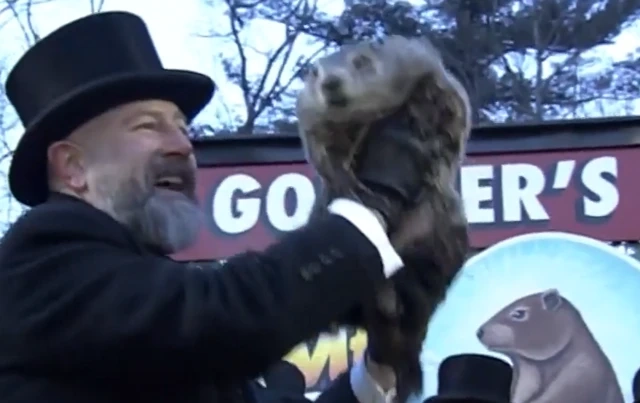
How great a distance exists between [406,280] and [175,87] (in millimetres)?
527

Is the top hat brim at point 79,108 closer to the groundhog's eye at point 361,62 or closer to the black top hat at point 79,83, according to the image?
the black top hat at point 79,83

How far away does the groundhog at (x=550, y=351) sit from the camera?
4.64 meters

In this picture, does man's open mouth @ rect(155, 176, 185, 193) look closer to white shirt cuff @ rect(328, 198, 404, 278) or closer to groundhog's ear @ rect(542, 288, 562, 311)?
white shirt cuff @ rect(328, 198, 404, 278)

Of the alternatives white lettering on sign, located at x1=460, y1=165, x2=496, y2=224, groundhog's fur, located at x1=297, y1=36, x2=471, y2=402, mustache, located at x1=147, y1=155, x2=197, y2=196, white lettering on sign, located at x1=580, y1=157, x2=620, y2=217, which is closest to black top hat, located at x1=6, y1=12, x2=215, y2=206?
mustache, located at x1=147, y1=155, x2=197, y2=196

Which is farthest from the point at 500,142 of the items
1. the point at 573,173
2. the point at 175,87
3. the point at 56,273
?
the point at 56,273

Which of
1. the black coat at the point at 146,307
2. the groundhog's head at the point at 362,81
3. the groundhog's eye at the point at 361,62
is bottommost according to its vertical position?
the black coat at the point at 146,307

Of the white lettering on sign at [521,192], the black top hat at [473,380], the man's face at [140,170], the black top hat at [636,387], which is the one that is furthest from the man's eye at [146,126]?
the white lettering on sign at [521,192]

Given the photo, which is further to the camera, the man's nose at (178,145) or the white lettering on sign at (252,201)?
the white lettering on sign at (252,201)

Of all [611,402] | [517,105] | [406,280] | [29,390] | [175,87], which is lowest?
[517,105]

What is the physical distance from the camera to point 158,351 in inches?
68.6

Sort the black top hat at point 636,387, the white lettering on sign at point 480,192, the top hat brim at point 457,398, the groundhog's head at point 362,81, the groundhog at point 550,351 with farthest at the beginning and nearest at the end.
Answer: the white lettering on sign at point 480,192 < the groundhog at point 550,351 < the black top hat at point 636,387 < the top hat brim at point 457,398 < the groundhog's head at point 362,81

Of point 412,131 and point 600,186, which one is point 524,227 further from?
point 412,131

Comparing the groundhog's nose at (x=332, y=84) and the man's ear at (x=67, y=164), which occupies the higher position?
the groundhog's nose at (x=332, y=84)

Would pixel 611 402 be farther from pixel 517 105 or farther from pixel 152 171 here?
pixel 517 105
